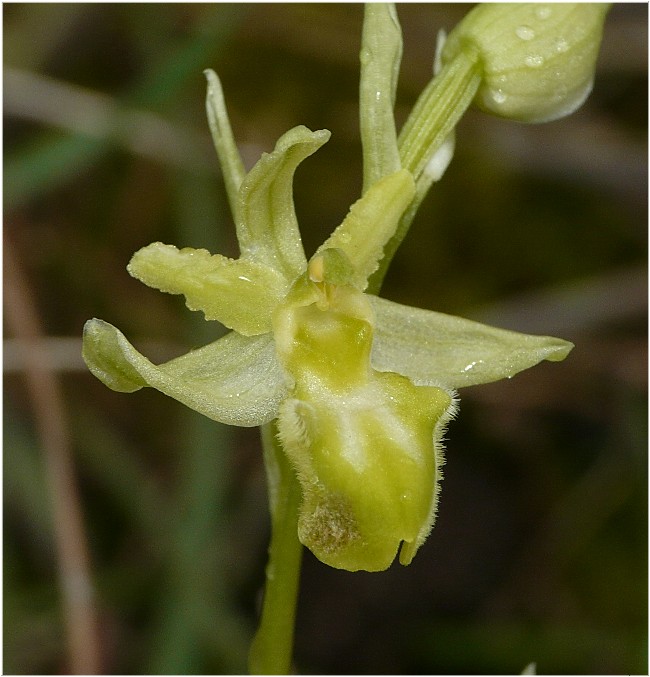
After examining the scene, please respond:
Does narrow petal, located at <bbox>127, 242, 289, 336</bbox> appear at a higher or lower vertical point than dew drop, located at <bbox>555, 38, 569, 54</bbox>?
lower

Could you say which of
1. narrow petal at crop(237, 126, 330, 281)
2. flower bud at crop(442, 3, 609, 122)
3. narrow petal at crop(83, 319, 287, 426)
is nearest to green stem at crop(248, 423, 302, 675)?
narrow petal at crop(83, 319, 287, 426)

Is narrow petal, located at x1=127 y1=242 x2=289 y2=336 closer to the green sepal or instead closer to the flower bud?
Answer: the green sepal

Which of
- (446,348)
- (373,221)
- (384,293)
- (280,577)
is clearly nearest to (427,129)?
(373,221)

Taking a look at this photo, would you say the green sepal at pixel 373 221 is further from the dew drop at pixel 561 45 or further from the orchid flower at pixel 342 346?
the dew drop at pixel 561 45

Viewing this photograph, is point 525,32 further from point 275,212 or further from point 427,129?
point 275,212

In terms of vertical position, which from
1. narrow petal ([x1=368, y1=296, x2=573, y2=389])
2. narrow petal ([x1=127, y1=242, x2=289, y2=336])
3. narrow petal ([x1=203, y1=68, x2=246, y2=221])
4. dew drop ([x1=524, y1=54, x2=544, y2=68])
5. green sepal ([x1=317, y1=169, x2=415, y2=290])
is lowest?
narrow petal ([x1=368, y1=296, x2=573, y2=389])

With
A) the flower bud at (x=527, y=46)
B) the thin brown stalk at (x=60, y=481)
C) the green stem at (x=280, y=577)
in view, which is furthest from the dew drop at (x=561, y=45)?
the thin brown stalk at (x=60, y=481)
